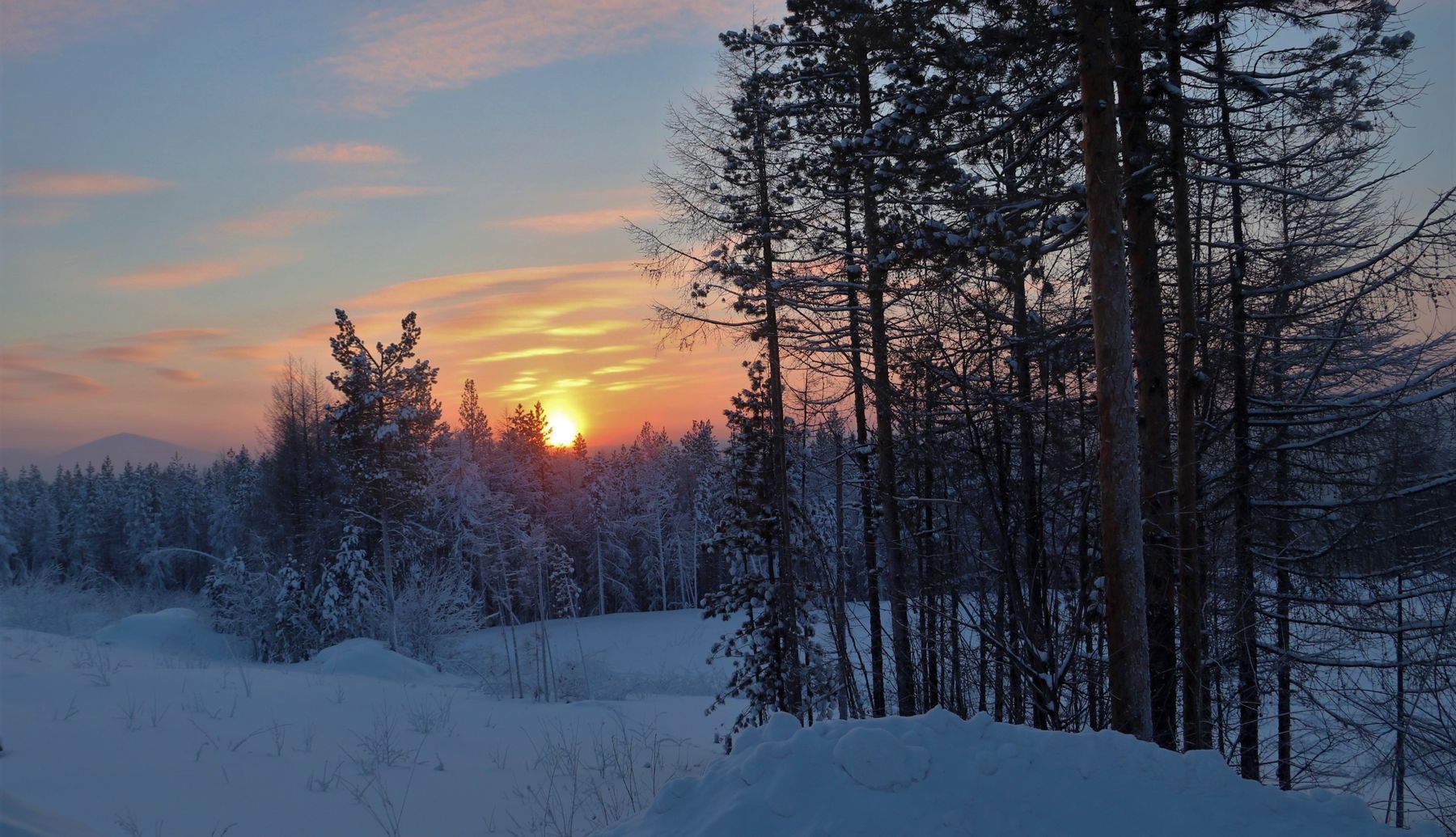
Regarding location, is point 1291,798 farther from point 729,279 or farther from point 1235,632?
point 729,279

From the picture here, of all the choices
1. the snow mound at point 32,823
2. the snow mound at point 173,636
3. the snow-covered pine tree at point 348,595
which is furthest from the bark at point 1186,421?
the snow-covered pine tree at point 348,595

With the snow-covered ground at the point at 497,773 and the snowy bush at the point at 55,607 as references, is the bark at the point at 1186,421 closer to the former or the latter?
the snow-covered ground at the point at 497,773

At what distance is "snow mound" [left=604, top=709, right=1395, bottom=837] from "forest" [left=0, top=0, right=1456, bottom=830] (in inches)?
106

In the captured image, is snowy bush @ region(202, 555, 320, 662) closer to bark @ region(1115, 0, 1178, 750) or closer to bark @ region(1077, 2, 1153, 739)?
bark @ region(1115, 0, 1178, 750)

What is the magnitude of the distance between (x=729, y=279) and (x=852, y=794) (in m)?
12.4

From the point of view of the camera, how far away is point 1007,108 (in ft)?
27.1

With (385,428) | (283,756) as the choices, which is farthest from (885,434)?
(385,428)

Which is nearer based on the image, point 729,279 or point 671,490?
point 729,279

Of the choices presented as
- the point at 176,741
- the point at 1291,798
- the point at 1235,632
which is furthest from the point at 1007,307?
the point at 176,741

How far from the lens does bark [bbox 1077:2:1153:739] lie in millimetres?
7062

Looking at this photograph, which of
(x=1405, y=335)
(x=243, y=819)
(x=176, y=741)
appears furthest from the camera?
(x=1405, y=335)

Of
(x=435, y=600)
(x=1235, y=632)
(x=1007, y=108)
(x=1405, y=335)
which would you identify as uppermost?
(x=1007, y=108)

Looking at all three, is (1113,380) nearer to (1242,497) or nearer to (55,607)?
(1242,497)

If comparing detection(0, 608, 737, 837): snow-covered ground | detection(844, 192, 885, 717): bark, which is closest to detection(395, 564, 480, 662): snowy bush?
detection(0, 608, 737, 837): snow-covered ground
